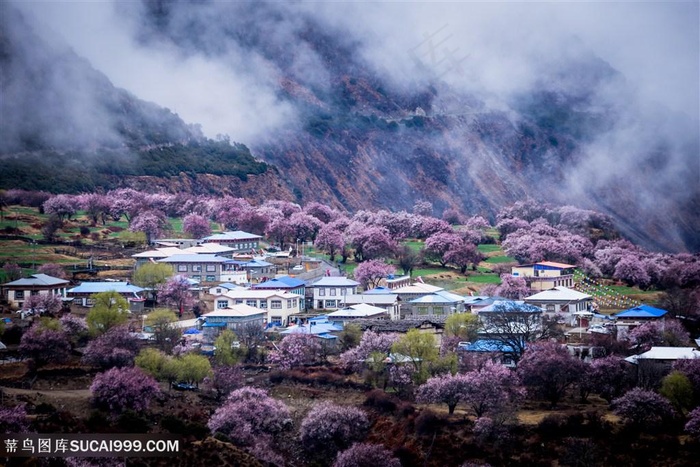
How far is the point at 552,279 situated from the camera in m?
62.6

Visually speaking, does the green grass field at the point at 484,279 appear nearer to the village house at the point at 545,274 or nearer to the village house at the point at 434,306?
the village house at the point at 545,274

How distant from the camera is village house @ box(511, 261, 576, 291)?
204 feet

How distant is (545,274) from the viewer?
63469mm

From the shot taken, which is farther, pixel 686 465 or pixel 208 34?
pixel 208 34

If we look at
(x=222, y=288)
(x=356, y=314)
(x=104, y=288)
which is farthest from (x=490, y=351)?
(x=104, y=288)

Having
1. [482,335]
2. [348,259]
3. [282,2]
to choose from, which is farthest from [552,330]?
[282,2]

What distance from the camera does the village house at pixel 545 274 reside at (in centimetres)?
6209

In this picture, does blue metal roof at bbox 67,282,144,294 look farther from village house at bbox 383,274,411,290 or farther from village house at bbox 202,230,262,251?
village house at bbox 202,230,262,251

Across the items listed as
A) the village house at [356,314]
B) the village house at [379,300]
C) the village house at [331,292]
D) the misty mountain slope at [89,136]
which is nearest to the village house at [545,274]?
the village house at [379,300]

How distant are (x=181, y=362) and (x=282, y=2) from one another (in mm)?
104309

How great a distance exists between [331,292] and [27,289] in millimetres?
14190

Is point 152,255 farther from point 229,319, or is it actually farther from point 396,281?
point 229,319

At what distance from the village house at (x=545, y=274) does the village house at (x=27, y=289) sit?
23.8 m

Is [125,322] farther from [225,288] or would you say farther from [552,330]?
[552,330]
